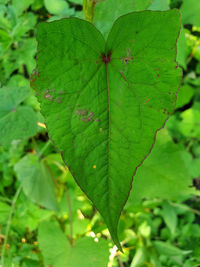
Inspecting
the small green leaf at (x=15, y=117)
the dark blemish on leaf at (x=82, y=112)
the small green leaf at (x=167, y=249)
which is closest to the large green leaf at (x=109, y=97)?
the dark blemish on leaf at (x=82, y=112)

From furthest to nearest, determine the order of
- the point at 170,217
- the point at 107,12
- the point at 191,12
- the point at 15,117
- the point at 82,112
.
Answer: the point at 170,217 → the point at 191,12 → the point at 15,117 → the point at 107,12 → the point at 82,112

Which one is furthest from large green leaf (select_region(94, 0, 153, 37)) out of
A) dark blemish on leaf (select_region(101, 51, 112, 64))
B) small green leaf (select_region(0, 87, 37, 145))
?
small green leaf (select_region(0, 87, 37, 145))

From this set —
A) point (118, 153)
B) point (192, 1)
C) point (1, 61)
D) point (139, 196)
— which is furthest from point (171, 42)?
point (1, 61)

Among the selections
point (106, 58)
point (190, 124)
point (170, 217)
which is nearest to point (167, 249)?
point (170, 217)

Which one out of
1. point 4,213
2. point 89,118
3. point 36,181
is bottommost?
point 4,213

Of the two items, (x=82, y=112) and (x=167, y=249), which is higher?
(x=82, y=112)

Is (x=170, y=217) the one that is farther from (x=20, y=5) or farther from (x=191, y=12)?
(x=20, y=5)
